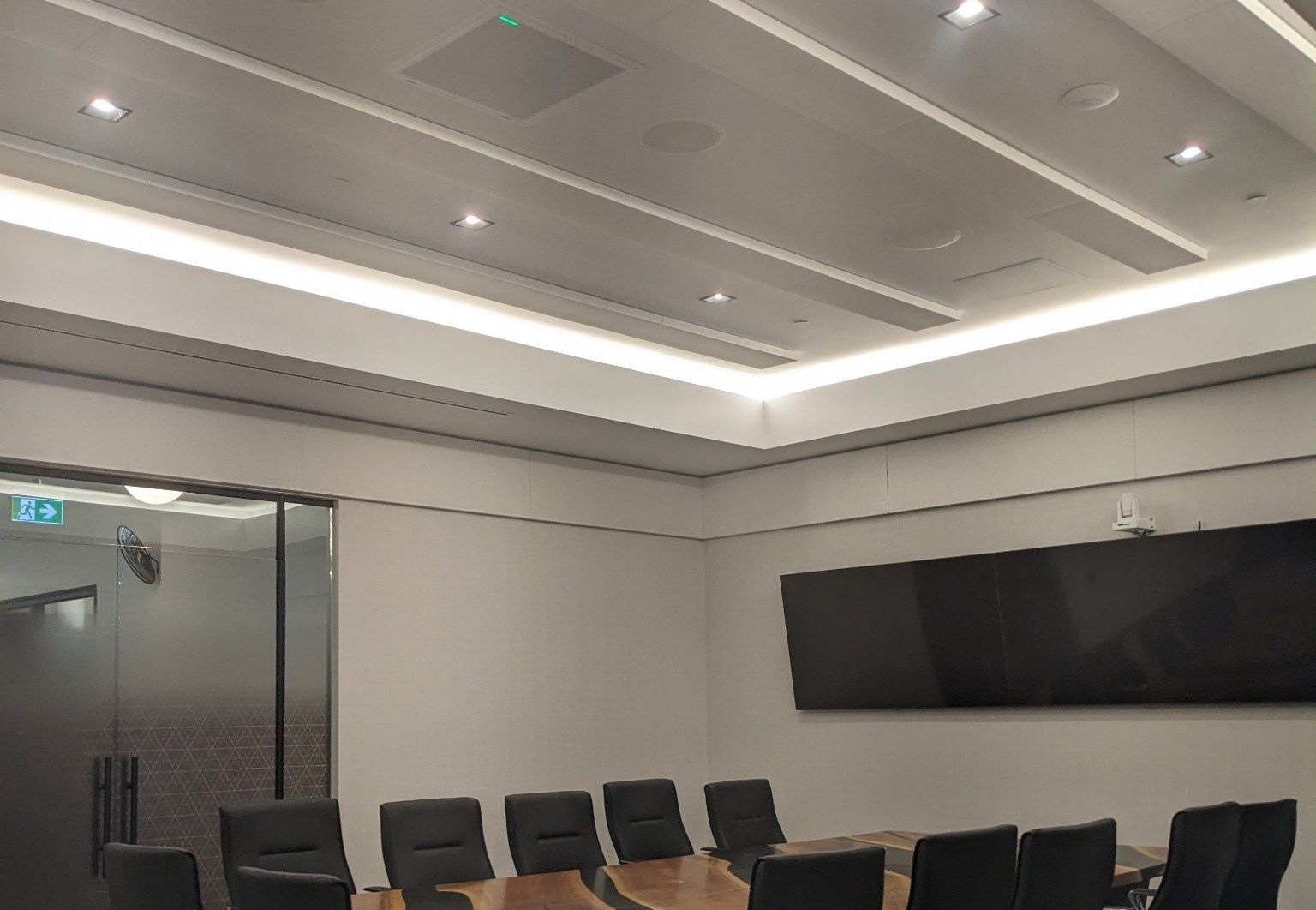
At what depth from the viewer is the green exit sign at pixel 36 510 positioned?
6414 mm

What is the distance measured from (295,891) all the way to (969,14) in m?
3.36

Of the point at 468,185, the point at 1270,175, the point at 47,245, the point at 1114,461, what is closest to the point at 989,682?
the point at 1114,461

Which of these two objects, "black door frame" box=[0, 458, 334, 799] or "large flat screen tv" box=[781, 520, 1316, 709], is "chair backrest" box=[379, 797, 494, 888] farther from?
"large flat screen tv" box=[781, 520, 1316, 709]

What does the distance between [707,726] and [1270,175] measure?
587 cm

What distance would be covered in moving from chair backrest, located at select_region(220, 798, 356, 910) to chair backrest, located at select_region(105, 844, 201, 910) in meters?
0.80

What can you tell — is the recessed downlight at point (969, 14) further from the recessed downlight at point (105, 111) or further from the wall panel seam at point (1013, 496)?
the wall panel seam at point (1013, 496)

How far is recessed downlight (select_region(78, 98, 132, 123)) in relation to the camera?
461 centimetres

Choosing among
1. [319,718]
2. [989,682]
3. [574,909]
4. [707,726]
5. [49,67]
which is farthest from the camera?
[707,726]

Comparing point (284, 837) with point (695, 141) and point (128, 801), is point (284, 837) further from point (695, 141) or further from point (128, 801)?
point (695, 141)

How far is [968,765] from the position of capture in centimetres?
821

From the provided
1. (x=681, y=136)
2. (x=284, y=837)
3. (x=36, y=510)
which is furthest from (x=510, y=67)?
(x=36, y=510)

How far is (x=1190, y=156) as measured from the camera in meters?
5.21

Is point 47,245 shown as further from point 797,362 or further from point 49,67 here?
point 797,362

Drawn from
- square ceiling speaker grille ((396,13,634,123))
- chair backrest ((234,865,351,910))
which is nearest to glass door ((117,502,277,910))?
chair backrest ((234,865,351,910))
